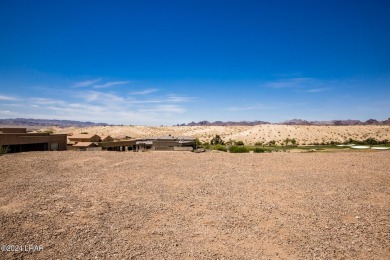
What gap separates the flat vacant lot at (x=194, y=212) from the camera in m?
9.44

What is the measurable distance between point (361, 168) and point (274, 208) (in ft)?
46.7

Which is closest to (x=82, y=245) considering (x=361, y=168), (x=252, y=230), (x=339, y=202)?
(x=252, y=230)

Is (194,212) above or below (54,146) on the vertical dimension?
below

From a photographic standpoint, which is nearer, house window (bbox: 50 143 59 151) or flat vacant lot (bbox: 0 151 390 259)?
flat vacant lot (bbox: 0 151 390 259)

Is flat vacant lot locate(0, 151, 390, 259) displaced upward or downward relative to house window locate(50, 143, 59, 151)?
downward

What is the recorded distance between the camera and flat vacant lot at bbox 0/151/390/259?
944 centimetres

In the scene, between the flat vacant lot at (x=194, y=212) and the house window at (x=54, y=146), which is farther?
the house window at (x=54, y=146)

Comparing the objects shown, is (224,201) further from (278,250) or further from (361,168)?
(361,168)

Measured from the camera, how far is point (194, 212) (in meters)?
12.9

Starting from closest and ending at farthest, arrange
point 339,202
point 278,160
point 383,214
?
point 383,214 < point 339,202 < point 278,160

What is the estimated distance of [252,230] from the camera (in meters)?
10.9

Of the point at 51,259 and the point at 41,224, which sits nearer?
the point at 51,259

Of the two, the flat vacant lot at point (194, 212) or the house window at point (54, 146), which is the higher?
the house window at point (54, 146)

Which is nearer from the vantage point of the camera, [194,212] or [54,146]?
[194,212]
